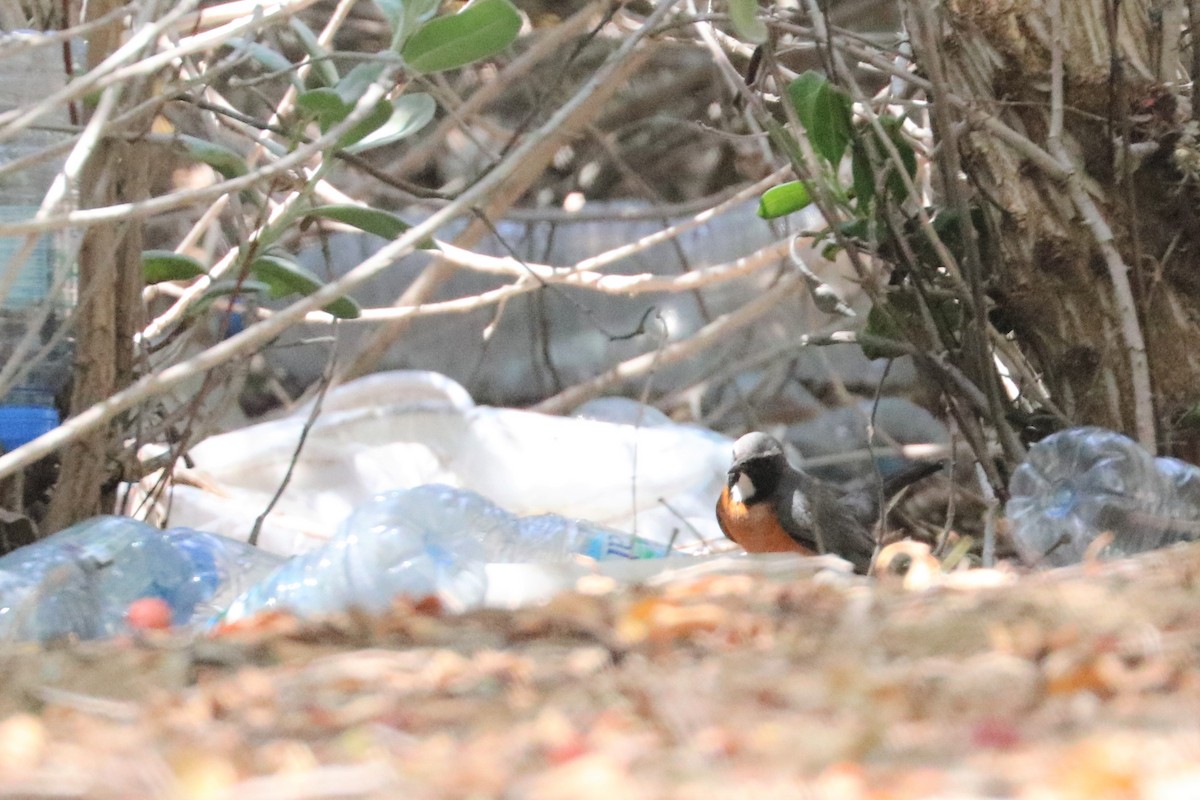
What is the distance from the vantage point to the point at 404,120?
1.79m

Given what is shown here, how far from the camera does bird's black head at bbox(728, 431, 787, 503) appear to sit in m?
2.94

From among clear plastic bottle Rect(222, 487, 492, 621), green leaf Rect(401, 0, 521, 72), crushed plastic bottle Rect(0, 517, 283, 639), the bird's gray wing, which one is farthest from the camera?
the bird's gray wing

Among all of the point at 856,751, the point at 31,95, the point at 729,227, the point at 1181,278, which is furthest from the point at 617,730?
the point at 729,227

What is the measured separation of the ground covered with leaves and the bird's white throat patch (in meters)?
1.64

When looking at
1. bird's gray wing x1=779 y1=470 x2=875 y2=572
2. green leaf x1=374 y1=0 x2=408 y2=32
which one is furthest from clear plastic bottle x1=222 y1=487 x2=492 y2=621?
bird's gray wing x1=779 y1=470 x2=875 y2=572

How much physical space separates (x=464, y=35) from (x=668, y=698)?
1.10 metres

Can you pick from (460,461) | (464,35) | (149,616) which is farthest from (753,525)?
(149,616)

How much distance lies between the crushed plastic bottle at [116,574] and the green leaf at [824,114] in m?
0.97

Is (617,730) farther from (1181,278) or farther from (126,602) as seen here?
(1181,278)

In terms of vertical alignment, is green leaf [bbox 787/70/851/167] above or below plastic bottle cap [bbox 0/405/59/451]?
above

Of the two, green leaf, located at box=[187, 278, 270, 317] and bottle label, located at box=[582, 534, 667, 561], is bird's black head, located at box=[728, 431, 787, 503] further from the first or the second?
green leaf, located at box=[187, 278, 270, 317]

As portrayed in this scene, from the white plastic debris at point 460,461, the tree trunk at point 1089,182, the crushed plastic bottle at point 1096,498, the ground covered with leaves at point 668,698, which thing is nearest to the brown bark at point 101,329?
the ground covered with leaves at point 668,698

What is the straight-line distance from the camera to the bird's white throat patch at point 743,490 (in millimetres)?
2928

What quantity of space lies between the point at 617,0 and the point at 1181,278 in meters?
1.05
